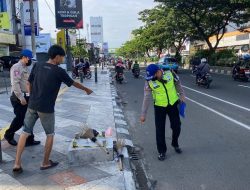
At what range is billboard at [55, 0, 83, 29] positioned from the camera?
23.2m

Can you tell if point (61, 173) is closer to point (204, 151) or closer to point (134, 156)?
point (134, 156)

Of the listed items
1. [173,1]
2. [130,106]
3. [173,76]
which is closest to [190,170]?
[173,76]

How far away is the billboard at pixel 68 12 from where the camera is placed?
23.2 m

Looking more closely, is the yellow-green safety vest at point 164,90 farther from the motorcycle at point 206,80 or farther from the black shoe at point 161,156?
the motorcycle at point 206,80

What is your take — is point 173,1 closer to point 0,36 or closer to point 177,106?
point 0,36

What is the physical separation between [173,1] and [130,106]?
24.0m

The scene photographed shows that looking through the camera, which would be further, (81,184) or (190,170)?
(190,170)

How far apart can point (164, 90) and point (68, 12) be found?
18346mm

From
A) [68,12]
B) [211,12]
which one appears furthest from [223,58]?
[68,12]

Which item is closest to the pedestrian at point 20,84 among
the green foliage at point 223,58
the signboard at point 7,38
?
the green foliage at point 223,58

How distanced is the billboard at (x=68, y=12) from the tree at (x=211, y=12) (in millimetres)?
14334

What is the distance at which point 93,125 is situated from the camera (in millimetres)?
9008

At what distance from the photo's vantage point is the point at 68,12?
923 inches

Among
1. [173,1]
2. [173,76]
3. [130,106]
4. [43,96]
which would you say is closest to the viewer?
[43,96]
